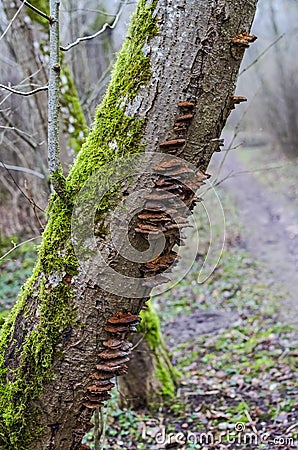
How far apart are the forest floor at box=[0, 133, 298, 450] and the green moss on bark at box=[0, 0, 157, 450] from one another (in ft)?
2.23

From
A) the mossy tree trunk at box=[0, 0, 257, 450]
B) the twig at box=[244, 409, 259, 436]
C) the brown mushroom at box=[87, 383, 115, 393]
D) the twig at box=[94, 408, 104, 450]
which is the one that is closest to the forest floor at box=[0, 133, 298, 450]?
the twig at box=[244, 409, 259, 436]

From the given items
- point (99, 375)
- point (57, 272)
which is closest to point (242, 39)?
point (57, 272)

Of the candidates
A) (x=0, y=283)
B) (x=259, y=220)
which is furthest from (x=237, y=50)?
(x=259, y=220)

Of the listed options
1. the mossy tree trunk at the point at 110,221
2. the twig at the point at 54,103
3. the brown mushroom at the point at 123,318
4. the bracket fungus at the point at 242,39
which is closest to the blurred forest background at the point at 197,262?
the twig at the point at 54,103

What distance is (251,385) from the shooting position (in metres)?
4.25

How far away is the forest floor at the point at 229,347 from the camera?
353cm

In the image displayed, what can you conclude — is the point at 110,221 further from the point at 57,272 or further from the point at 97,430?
the point at 97,430

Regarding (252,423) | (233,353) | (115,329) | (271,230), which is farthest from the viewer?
(271,230)

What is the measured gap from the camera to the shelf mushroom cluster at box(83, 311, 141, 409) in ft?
5.59

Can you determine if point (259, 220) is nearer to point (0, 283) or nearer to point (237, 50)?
point (0, 283)

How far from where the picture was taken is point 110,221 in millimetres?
1622

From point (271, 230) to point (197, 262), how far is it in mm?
2769

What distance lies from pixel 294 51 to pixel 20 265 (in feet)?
44.5

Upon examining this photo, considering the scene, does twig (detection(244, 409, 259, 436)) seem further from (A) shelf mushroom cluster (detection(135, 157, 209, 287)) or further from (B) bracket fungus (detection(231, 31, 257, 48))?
(B) bracket fungus (detection(231, 31, 257, 48))
